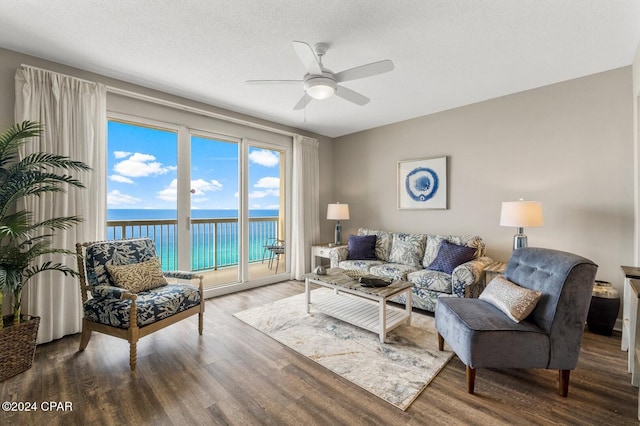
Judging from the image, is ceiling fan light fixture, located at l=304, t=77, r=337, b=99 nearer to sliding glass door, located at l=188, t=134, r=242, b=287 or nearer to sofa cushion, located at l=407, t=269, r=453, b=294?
sliding glass door, located at l=188, t=134, r=242, b=287

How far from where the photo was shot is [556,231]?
3.16 m

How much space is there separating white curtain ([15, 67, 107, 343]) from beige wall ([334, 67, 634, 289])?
3967 millimetres

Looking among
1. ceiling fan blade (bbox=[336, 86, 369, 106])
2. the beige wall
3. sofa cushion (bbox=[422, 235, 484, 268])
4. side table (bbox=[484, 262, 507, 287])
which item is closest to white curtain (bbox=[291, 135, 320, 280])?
the beige wall

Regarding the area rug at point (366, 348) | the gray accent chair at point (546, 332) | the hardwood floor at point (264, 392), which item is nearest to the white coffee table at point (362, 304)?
the area rug at point (366, 348)

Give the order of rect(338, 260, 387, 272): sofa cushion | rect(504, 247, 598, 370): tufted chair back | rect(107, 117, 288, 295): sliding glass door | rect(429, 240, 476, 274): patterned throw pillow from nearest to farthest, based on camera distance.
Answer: rect(504, 247, 598, 370): tufted chair back, rect(429, 240, 476, 274): patterned throw pillow, rect(107, 117, 288, 295): sliding glass door, rect(338, 260, 387, 272): sofa cushion

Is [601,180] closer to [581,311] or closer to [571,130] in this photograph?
[571,130]

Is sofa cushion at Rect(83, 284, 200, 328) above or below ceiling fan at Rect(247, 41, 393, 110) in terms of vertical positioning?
below

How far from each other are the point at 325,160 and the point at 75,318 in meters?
4.24

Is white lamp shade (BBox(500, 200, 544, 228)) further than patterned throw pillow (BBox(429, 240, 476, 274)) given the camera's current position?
No

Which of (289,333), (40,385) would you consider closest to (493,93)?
(289,333)

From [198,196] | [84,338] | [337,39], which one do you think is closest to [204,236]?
[198,196]

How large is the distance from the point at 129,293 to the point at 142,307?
150 millimetres

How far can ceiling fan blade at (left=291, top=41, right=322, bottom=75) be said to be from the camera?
193cm

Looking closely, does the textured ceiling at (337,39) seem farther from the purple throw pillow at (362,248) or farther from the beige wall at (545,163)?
the purple throw pillow at (362,248)
